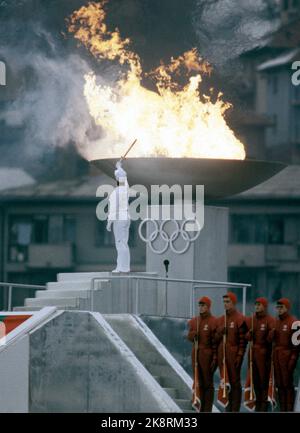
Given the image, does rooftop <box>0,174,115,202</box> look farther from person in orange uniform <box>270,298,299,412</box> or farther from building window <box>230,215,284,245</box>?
person in orange uniform <box>270,298,299,412</box>

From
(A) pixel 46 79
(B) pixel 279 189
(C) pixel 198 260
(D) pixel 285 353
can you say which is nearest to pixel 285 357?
(D) pixel 285 353

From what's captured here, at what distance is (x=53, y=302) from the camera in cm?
4603

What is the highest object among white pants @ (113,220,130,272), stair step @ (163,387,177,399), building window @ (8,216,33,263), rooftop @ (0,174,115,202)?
rooftop @ (0,174,115,202)

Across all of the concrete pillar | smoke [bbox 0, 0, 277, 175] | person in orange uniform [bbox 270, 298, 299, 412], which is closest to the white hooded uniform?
the concrete pillar

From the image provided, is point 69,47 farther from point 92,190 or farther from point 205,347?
point 92,190

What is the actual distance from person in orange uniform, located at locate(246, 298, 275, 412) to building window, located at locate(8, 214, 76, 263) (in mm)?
55825

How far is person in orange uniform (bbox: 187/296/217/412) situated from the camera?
43.4 meters

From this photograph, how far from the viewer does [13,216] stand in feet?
330

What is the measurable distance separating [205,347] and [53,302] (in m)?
4.06

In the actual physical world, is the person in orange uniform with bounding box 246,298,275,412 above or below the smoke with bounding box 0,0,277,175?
below

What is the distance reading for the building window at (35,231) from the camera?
327ft

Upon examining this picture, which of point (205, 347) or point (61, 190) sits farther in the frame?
point (61, 190)

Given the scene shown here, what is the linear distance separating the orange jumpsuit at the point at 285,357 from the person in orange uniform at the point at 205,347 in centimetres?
130

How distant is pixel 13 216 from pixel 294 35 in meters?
21.7
